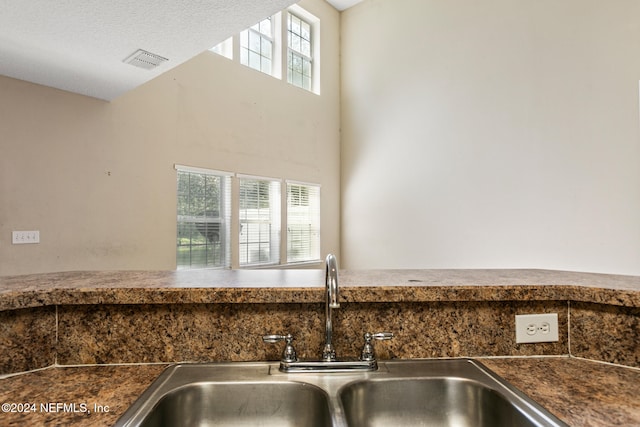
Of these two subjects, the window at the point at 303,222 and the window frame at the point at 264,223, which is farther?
the window at the point at 303,222

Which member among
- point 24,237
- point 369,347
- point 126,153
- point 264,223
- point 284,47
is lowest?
point 369,347

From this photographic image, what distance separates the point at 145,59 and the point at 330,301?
2.59 meters

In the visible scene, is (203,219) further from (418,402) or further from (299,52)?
(418,402)

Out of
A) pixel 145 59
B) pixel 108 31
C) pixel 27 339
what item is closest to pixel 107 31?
pixel 108 31

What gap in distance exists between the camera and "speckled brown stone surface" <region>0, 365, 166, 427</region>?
65 centimetres

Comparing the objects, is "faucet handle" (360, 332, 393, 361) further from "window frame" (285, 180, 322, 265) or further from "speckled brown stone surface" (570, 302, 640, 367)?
"window frame" (285, 180, 322, 265)

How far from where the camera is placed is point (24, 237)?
3084 mm

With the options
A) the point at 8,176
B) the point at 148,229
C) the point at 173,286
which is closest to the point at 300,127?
the point at 148,229

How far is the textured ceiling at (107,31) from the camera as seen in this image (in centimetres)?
205

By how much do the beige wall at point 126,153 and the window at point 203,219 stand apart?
0.13 metres

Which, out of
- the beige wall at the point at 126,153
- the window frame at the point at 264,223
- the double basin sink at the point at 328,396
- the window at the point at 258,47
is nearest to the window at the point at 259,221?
the window frame at the point at 264,223

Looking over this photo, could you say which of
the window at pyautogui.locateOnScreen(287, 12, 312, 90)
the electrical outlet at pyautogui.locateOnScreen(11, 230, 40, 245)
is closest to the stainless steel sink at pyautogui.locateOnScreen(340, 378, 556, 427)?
the electrical outlet at pyautogui.locateOnScreen(11, 230, 40, 245)

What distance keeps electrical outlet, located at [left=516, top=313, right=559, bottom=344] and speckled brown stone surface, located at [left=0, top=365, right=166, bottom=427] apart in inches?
34.7

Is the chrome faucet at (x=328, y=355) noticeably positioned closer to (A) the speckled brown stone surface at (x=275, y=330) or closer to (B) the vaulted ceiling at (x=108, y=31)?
(A) the speckled brown stone surface at (x=275, y=330)
